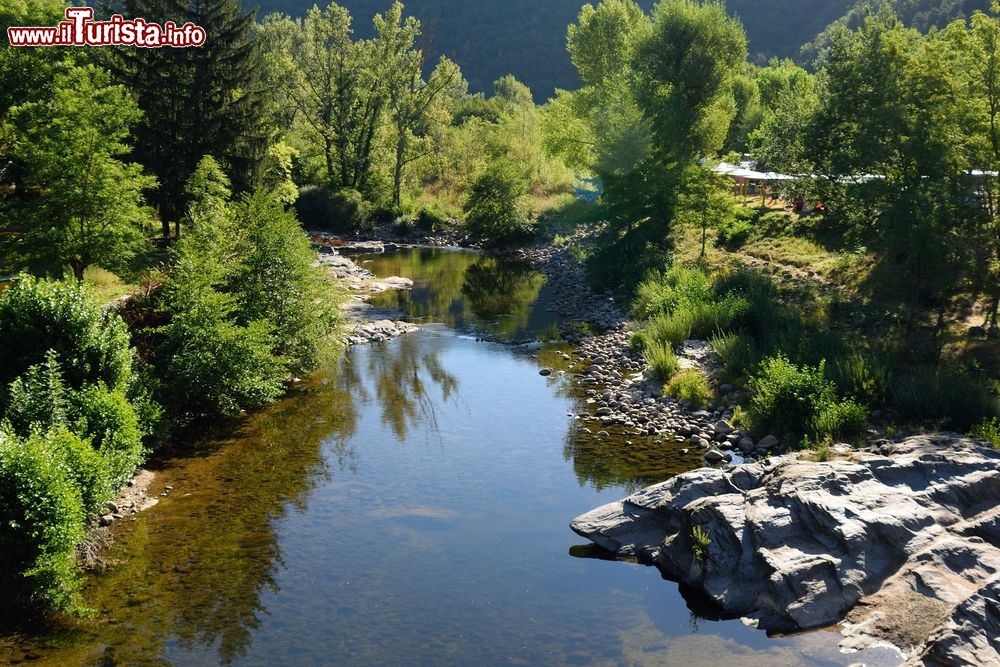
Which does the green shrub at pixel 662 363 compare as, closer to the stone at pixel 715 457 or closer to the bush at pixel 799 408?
the bush at pixel 799 408

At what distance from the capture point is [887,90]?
24094mm

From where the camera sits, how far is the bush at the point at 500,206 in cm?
5078

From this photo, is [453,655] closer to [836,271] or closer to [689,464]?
[689,464]

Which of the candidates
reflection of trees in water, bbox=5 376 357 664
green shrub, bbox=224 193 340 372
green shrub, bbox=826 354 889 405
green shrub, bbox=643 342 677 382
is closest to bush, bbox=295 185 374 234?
green shrub, bbox=224 193 340 372

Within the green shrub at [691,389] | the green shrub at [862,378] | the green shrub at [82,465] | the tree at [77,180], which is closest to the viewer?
the green shrub at [82,465]

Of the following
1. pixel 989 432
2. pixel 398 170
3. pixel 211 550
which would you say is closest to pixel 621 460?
pixel 989 432

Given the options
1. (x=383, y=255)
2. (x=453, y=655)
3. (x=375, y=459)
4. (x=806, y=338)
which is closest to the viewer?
(x=453, y=655)

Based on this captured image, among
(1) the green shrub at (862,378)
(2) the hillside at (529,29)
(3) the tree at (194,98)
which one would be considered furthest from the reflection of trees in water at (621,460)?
(2) the hillside at (529,29)

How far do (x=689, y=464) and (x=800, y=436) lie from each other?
2.60 m

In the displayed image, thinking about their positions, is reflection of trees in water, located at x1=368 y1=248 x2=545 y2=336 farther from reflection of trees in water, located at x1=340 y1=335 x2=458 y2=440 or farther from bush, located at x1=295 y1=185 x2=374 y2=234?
bush, located at x1=295 y1=185 x2=374 y2=234

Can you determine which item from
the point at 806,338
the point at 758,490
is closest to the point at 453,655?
the point at 758,490

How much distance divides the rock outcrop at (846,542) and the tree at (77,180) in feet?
54.1

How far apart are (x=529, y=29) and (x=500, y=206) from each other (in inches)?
3526

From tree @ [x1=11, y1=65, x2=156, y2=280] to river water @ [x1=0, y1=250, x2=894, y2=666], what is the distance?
23.6 feet
